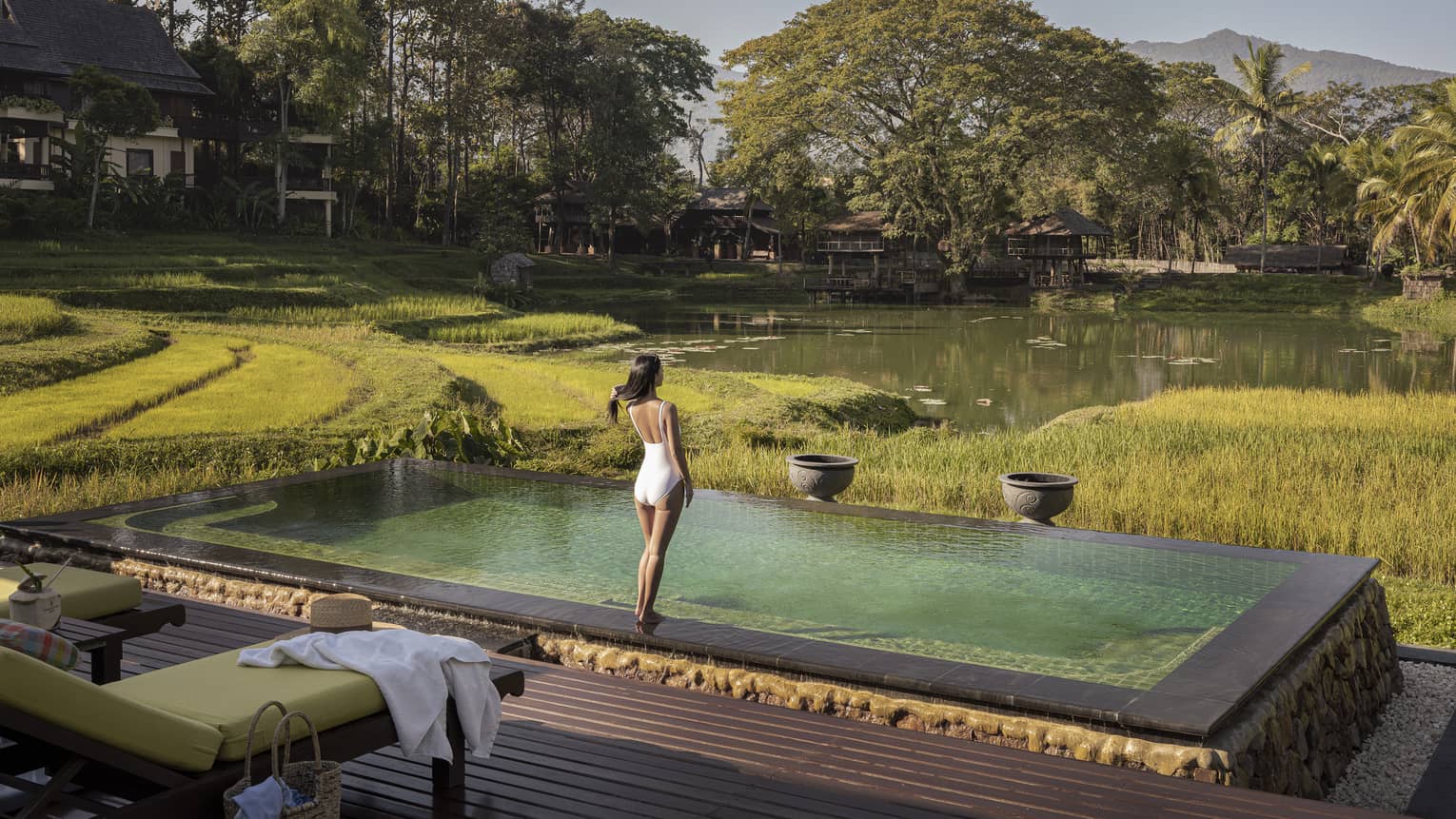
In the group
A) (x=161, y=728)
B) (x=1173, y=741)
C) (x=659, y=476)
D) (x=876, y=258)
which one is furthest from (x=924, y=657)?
(x=876, y=258)

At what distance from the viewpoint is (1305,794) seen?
497 centimetres

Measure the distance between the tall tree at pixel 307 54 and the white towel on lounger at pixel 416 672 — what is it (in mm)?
35416

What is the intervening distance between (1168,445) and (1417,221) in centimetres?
3351

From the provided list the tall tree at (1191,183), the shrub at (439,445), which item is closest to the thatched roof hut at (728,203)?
the tall tree at (1191,183)

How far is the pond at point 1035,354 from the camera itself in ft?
72.6

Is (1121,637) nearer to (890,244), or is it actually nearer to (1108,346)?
(1108,346)

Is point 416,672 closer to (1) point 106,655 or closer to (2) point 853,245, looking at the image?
(1) point 106,655

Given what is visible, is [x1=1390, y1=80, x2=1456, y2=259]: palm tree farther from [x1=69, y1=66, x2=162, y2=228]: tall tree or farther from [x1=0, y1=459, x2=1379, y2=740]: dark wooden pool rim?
[x1=69, y1=66, x2=162, y2=228]: tall tree

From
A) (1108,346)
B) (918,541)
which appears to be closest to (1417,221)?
(1108,346)

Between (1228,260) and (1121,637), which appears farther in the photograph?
(1228,260)

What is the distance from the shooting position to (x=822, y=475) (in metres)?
9.41

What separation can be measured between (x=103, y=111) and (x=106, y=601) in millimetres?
30227

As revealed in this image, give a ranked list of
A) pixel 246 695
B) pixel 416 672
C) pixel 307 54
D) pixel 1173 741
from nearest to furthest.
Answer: pixel 246 695, pixel 416 672, pixel 1173 741, pixel 307 54

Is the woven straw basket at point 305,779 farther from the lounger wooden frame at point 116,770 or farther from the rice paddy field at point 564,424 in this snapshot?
the rice paddy field at point 564,424
